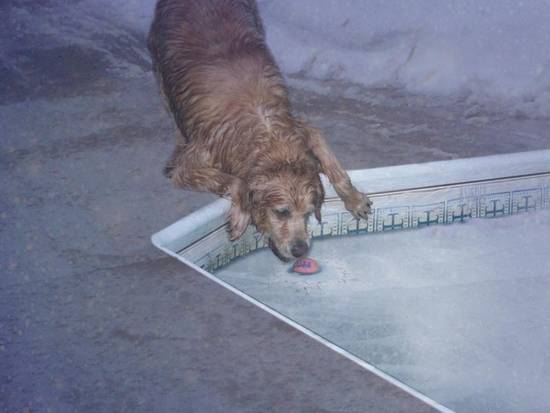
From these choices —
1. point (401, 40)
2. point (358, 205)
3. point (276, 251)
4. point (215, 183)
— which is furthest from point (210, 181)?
point (401, 40)

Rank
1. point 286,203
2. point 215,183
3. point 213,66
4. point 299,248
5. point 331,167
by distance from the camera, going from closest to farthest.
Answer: point 286,203 → point 299,248 → point 215,183 → point 331,167 → point 213,66

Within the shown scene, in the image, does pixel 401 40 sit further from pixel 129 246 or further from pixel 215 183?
pixel 129 246

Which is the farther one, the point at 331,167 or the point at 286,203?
the point at 331,167

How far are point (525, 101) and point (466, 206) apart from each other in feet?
6.08

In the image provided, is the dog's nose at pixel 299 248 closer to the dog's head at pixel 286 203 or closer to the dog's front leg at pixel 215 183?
the dog's head at pixel 286 203

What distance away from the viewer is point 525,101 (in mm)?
6770

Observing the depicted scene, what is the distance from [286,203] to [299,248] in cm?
26

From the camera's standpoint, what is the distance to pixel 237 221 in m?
4.63

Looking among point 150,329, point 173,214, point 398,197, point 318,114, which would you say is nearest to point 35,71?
point 318,114

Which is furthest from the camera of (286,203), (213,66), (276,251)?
(213,66)

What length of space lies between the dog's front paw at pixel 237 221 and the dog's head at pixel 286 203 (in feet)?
0.21

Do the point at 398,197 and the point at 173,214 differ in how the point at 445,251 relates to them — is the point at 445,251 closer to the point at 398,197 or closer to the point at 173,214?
the point at 398,197

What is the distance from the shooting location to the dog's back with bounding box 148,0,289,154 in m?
4.86

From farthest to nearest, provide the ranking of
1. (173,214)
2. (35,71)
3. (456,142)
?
1. (35,71)
2. (456,142)
3. (173,214)
